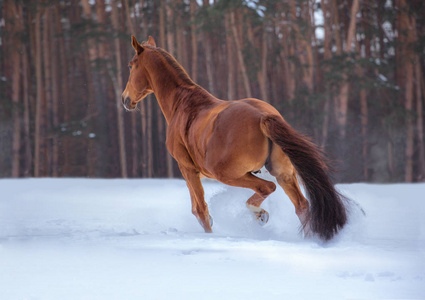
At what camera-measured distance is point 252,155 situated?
3.67 meters

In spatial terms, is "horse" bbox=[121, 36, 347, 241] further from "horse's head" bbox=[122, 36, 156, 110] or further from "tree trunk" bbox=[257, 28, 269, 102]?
"tree trunk" bbox=[257, 28, 269, 102]

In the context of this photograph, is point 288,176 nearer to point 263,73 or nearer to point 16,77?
point 263,73

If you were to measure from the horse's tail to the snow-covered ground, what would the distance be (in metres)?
0.11

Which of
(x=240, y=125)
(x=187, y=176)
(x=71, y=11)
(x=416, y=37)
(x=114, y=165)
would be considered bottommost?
(x=114, y=165)

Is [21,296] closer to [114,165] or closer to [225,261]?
[225,261]

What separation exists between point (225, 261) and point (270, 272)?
0.34 m

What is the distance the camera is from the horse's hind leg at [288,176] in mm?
3705

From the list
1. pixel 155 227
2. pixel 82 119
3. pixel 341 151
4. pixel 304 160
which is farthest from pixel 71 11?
pixel 304 160

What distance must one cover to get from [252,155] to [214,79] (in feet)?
48.4

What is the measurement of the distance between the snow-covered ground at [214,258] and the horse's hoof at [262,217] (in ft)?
0.48

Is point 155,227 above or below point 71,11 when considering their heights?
below

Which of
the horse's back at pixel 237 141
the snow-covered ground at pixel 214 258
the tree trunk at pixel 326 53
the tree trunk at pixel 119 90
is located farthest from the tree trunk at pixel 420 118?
the horse's back at pixel 237 141

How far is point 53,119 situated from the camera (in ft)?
54.4

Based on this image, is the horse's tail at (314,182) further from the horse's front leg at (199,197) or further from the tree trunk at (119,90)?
the tree trunk at (119,90)
